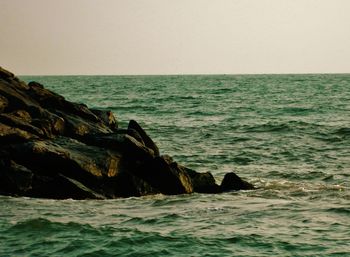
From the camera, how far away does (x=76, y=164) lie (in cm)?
1664

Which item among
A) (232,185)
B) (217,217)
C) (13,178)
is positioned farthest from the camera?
(232,185)

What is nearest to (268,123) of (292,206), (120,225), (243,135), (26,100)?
(243,135)

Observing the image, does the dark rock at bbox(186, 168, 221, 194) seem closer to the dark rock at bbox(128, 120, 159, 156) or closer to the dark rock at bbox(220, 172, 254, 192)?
the dark rock at bbox(220, 172, 254, 192)

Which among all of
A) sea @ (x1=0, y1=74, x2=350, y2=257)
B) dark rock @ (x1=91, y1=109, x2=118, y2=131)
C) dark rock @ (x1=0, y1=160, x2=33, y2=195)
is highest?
dark rock @ (x1=91, y1=109, x2=118, y2=131)

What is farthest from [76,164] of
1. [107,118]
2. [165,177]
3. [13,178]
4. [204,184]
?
[107,118]

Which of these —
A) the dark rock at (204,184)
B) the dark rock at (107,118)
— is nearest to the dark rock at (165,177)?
the dark rock at (204,184)

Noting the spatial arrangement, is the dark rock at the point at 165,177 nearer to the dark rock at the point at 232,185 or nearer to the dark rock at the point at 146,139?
the dark rock at the point at 232,185

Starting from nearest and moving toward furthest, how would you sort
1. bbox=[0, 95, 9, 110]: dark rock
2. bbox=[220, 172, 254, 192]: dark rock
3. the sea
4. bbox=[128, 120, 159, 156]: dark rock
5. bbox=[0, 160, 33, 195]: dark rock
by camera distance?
the sea
bbox=[0, 160, 33, 195]: dark rock
bbox=[220, 172, 254, 192]: dark rock
bbox=[0, 95, 9, 110]: dark rock
bbox=[128, 120, 159, 156]: dark rock

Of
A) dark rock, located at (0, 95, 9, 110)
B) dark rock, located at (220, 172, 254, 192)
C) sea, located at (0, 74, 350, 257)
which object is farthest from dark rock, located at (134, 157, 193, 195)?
dark rock, located at (0, 95, 9, 110)

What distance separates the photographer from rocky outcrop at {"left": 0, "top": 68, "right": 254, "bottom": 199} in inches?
641

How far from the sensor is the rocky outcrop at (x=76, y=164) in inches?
641

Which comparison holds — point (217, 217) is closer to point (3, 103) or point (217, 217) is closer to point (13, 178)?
point (13, 178)

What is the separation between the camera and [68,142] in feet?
59.3

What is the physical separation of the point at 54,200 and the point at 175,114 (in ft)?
103
